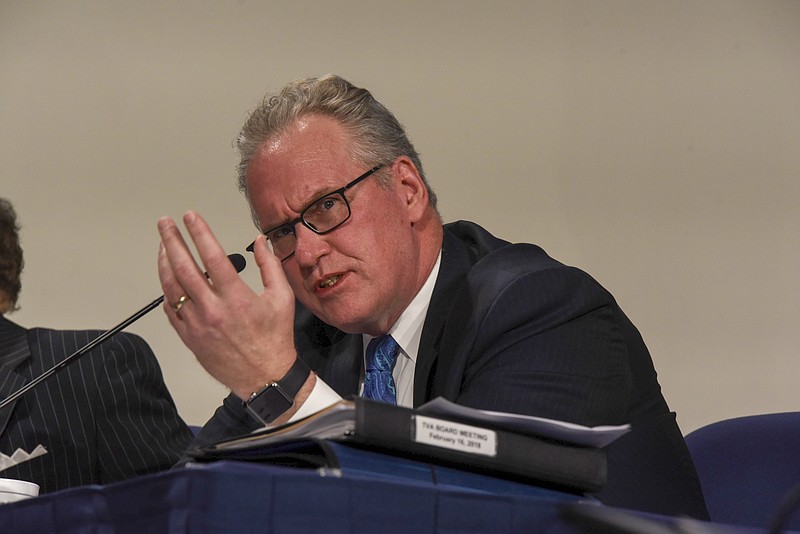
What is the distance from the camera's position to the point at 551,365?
1236mm

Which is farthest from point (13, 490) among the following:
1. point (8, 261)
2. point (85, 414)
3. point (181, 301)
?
point (8, 261)

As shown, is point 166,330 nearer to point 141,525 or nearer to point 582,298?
point 582,298

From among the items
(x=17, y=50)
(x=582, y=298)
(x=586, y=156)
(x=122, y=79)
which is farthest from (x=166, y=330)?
(x=582, y=298)

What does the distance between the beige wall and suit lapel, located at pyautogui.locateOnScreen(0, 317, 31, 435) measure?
0.75 m

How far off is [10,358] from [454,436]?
1463 mm

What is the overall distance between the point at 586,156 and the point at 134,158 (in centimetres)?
127

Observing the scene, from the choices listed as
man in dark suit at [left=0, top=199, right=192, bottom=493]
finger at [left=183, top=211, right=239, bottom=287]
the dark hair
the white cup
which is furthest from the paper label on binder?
the dark hair

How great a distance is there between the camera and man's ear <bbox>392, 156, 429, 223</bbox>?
159 centimetres

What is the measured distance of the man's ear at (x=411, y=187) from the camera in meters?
1.59

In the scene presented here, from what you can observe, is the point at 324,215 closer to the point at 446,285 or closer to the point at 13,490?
the point at 446,285

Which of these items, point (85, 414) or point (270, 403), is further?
point (85, 414)

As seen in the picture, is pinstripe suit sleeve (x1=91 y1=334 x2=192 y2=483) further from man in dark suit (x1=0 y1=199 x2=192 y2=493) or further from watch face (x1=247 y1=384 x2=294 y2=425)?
watch face (x1=247 y1=384 x2=294 y2=425)

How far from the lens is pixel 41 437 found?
6.02 feet

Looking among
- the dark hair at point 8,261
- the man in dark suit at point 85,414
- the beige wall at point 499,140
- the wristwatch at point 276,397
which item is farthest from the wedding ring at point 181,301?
the beige wall at point 499,140
